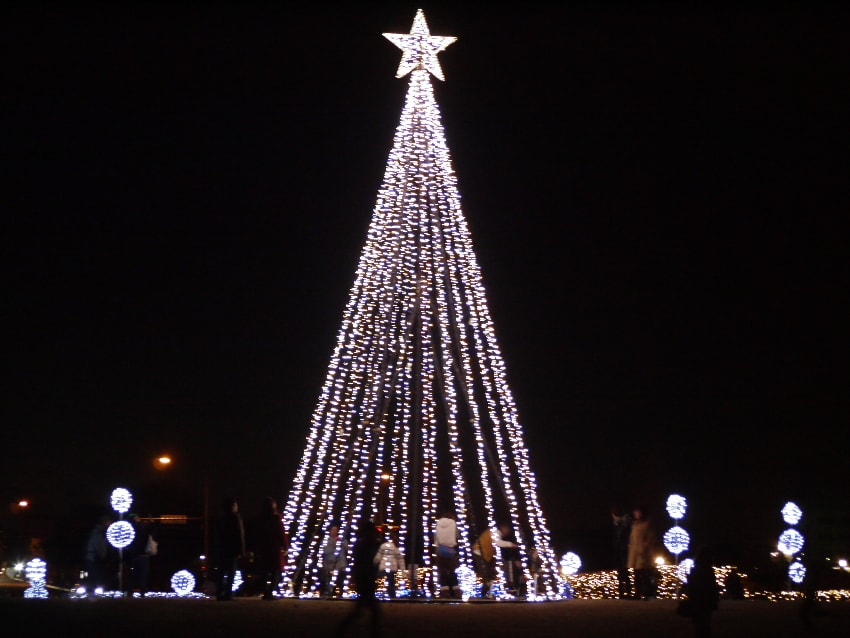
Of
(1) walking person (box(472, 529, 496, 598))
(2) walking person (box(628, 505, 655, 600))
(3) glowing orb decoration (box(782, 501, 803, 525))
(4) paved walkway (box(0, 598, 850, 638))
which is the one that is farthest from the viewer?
(3) glowing orb decoration (box(782, 501, 803, 525))

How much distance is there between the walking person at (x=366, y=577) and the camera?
1205cm

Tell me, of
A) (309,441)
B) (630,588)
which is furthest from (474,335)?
(630,588)

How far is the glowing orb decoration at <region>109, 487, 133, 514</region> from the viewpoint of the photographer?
2159 centimetres

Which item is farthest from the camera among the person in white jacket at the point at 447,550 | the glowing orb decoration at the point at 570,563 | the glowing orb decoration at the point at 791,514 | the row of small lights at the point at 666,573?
the glowing orb decoration at the point at 570,563

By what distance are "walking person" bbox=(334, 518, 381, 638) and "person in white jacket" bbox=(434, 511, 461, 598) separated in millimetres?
7967

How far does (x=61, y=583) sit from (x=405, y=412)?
15.2 m

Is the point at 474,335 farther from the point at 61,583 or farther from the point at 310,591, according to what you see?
the point at 61,583

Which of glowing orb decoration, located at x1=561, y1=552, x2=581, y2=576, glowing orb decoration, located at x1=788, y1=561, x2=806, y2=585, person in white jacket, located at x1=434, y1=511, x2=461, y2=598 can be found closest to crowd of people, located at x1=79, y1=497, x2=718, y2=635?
person in white jacket, located at x1=434, y1=511, x2=461, y2=598

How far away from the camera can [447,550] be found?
20.7m

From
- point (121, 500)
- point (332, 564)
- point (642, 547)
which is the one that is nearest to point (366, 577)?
point (642, 547)

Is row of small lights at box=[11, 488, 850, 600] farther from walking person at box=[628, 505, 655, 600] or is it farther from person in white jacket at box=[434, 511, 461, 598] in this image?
walking person at box=[628, 505, 655, 600]

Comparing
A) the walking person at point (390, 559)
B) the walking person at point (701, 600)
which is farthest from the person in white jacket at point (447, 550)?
the walking person at point (701, 600)

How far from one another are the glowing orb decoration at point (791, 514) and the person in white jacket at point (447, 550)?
747cm

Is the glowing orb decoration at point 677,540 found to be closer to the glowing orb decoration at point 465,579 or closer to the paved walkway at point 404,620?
the glowing orb decoration at point 465,579
